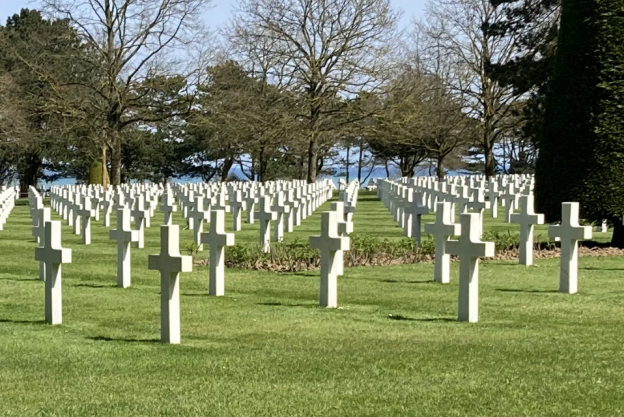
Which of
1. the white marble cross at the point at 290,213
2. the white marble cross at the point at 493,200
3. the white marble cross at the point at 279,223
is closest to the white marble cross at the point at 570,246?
the white marble cross at the point at 279,223

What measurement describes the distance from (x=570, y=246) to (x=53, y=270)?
5.13 m

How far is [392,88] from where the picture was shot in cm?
3925

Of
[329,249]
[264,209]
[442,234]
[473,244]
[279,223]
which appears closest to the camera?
[473,244]

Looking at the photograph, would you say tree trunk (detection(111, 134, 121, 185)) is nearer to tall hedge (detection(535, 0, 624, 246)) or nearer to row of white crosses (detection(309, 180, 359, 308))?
tall hedge (detection(535, 0, 624, 246))

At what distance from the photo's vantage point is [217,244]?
31.8 feet

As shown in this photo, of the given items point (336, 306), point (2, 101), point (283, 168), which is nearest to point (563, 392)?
point (336, 306)

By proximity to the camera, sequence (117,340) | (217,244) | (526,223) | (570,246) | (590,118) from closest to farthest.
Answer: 1. (117,340)
2. (217,244)
3. (570,246)
4. (526,223)
5. (590,118)

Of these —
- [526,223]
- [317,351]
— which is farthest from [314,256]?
[317,351]

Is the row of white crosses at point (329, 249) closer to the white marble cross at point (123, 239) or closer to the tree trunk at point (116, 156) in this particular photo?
the white marble cross at point (123, 239)

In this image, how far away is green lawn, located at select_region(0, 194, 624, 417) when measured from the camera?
522cm

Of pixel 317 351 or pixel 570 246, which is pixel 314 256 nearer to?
pixel 570 246

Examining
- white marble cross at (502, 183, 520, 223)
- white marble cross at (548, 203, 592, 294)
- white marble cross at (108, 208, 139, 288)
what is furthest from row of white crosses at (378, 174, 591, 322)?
white marble cross at (502, 183, 520, 223)

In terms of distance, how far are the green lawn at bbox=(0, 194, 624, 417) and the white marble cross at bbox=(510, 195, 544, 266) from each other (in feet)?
3.23

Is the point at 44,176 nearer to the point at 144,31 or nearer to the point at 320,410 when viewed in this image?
the point at 144,31
